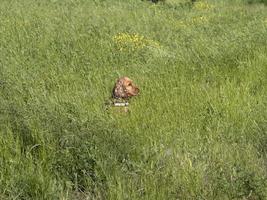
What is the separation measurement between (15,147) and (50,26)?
586 cm

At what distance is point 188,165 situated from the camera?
3553 millimetres

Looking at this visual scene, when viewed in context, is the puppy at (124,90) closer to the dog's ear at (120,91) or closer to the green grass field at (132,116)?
the dog's ear at (120,91)

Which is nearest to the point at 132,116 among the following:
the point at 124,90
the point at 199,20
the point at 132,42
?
the point at 124,90

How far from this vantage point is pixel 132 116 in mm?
4742

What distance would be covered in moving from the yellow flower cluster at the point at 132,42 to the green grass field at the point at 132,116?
39mm

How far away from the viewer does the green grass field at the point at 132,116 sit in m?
3.37

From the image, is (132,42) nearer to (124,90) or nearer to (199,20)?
(124,90)

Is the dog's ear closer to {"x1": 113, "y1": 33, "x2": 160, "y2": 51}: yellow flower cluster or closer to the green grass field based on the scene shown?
the green grass field

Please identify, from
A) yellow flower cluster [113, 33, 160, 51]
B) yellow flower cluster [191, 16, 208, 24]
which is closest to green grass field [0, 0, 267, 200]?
yellow flower cluster [113, 33, 160, 51]

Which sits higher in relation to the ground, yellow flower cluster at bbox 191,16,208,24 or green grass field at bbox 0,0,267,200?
green grass field at bbox 0,0,267,200

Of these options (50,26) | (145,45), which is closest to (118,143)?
(145,45)

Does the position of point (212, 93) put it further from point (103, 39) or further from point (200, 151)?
point (103, 39)

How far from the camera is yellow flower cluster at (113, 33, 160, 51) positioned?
812cm

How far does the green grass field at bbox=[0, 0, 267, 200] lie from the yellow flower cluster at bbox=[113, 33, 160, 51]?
0.13 ft
